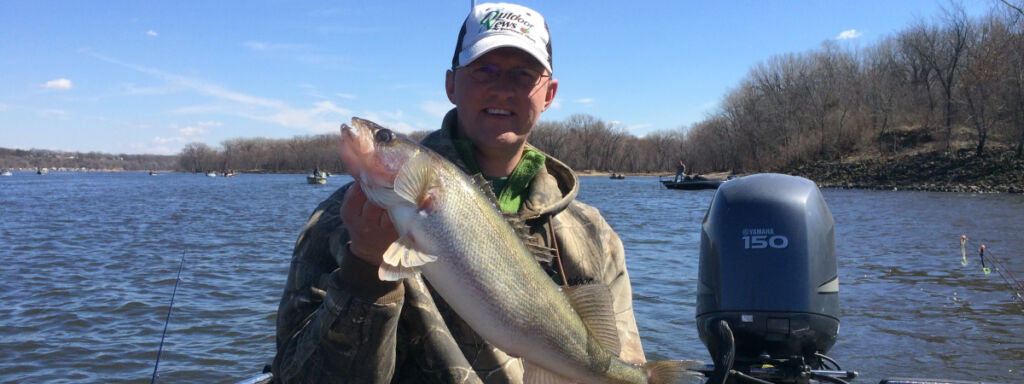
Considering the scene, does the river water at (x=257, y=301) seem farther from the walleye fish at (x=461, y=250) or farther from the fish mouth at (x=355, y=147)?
the fish mouth at (x=355, y=147)

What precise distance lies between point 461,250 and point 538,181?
105 centimetres

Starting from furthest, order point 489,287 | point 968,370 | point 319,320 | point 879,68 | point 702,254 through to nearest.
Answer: point 879,68 < point 968,370 < point 702,254 < point 319,320 < point 489,287

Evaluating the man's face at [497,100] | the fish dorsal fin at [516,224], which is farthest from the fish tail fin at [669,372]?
the man's face at [497,100]

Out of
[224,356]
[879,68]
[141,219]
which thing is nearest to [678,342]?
[224,356]

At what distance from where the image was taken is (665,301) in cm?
1293

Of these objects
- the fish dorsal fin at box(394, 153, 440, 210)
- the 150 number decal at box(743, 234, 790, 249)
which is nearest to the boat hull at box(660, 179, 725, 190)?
the 150 number decal at box(743, 234, 790, 249)

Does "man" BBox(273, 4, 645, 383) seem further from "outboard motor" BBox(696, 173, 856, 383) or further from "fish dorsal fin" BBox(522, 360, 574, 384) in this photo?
"outboard motor" BBox(696, 173, 856, 383)

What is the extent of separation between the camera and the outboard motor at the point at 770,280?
4.73 meters

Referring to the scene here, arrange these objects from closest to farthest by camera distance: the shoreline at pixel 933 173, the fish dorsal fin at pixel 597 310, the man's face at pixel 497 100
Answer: the fish dorsal fin at pixel 597 310, the man's face at pixel 497 100, the shoreline at pixel 933 173

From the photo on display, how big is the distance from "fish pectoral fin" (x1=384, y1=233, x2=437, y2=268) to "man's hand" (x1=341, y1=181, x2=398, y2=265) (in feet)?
0.31

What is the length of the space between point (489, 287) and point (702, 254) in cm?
399

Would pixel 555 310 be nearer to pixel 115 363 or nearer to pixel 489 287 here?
pixel 489 287

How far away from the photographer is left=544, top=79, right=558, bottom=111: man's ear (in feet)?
10.0

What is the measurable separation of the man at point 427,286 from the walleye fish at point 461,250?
0.12 metres
